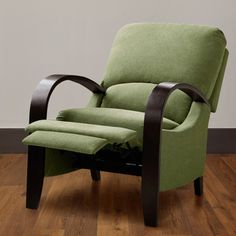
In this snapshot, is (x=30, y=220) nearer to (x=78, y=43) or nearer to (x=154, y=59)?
(x=154, y=59)

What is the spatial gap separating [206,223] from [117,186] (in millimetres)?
785

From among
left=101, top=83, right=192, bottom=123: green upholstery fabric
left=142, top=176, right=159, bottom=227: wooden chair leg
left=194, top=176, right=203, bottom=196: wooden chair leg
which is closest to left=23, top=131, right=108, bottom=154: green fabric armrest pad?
left=142, top=176, right=159, bottom=227: wooden chair leg

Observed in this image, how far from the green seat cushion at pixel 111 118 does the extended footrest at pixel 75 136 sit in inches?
4.5

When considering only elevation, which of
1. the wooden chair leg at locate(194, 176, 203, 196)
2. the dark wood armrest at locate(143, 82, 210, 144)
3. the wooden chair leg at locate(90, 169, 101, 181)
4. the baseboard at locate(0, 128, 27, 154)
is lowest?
the baseboard at locate(0, 128, 27, 154)

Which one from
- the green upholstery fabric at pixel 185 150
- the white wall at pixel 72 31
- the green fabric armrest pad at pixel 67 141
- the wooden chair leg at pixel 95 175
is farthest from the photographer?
the white wall at pixel 72 31

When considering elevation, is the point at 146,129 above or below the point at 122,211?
above

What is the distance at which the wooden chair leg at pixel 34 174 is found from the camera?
2771 millimetres

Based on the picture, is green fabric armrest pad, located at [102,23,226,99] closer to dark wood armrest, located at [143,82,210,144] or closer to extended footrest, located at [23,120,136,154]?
dark wood armrest, located at [143,82,210,144]

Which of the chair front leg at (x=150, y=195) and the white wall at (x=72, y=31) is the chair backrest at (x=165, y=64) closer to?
the chair front leg at (x=150, y=195)

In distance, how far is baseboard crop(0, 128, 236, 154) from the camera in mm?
4188

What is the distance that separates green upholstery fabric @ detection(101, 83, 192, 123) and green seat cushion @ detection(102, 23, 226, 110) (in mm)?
27

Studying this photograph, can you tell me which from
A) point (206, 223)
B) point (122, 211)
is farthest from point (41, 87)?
point (206, 223)

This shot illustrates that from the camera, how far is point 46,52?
4105 mm

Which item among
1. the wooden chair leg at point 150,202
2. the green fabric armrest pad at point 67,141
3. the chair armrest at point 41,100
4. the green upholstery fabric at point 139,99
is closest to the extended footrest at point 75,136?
the green fabric armrest pad at point 67,141
